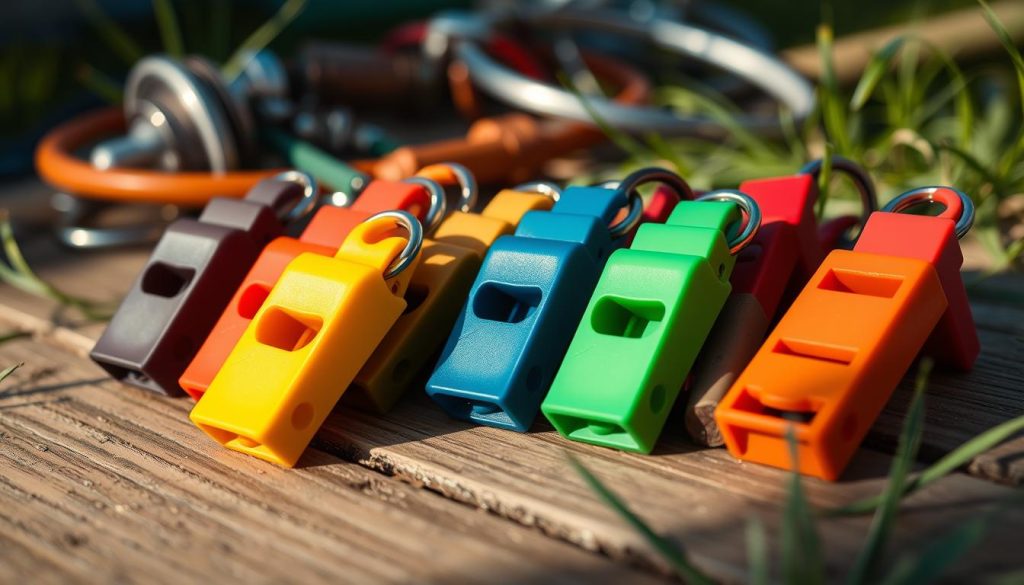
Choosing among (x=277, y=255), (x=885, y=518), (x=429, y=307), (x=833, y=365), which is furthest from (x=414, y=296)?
(x=885, y=518)

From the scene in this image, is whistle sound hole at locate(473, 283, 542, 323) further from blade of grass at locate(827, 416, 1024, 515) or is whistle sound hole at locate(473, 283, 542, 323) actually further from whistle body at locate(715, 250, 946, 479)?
blade of grass at locate(827, 416, 1024, 515)

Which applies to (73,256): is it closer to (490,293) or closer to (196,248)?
(196,248)

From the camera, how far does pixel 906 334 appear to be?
3.08 feet

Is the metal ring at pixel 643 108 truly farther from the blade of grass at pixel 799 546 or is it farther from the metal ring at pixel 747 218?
the blade of grass at pixel 799 546

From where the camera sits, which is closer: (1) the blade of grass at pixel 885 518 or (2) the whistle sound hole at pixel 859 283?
(1) the blade of grass at pixel 885 518

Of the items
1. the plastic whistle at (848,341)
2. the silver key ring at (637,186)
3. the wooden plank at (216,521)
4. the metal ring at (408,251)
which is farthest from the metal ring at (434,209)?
the plastic whistle at (848,341)

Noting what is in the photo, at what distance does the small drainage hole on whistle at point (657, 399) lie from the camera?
0.96 m

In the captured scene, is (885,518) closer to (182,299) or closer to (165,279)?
(182,299)

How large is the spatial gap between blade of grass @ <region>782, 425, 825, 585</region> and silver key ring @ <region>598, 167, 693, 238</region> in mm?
464

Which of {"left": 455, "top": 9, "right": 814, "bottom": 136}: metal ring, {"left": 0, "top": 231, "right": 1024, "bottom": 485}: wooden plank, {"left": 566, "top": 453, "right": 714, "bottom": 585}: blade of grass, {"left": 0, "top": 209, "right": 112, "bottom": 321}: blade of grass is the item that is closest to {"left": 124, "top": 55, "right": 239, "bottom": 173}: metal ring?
{"left": 0, "top": 231, "right": 1024, "bottom": 485}: wooden plank

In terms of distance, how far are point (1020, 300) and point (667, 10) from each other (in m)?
1.72

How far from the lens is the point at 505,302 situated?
1153 mm

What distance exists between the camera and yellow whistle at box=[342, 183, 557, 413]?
1114 millimetres

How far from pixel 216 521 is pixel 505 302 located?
41cm
